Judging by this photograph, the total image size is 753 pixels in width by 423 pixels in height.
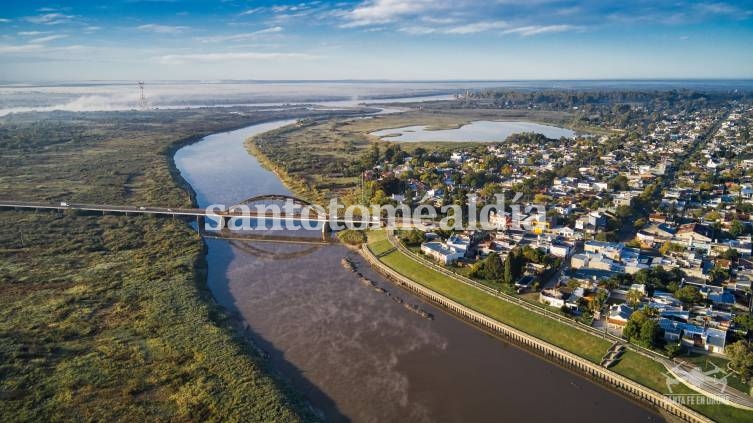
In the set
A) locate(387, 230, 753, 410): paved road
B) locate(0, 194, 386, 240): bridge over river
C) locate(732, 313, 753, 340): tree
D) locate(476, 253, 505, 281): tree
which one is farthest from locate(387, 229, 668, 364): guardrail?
locate(0, 194, 386, 240): bridge over river

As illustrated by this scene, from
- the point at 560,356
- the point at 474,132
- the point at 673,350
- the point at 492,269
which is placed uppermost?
the point at 474,132

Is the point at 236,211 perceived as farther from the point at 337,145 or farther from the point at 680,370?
the point at 337,145

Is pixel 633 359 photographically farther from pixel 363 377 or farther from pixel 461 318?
pixel 363 377

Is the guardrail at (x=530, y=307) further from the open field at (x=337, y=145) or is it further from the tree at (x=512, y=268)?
the open field at (x=337, y=145)

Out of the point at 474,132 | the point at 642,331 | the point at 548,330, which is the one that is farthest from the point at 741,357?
the point at 474,132

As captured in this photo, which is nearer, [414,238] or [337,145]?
[414,238]

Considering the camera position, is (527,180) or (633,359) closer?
(633,359)

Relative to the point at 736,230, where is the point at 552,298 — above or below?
below

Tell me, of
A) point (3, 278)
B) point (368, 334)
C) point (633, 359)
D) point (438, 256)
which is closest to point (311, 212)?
point (438, 256)
